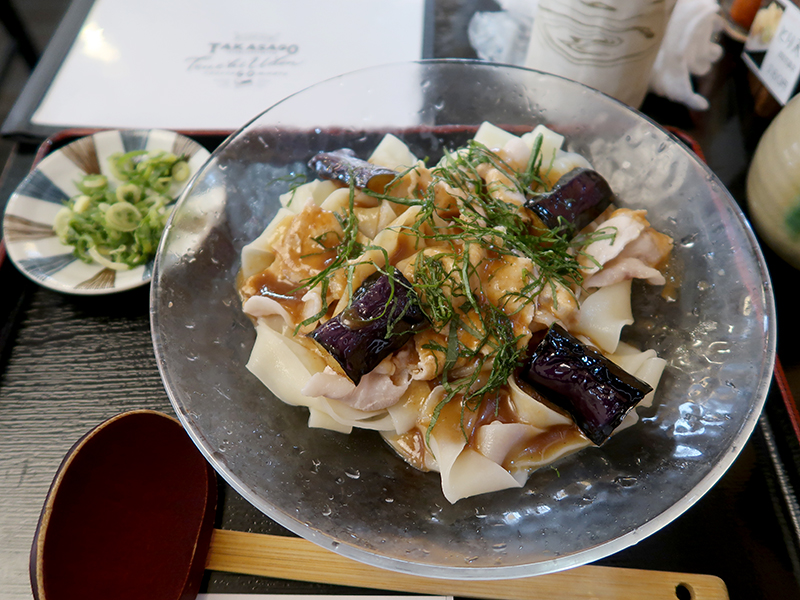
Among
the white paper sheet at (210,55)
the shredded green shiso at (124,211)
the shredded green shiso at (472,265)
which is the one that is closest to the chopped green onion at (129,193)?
the shredded green shiso at (124,211)

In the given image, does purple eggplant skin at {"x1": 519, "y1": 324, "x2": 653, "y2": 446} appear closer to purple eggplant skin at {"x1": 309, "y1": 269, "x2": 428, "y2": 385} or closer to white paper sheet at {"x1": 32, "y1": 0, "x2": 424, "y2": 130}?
purple eggplant skin at {"x1": 309, "y1": 269, "x2": 428, "y2": 385}

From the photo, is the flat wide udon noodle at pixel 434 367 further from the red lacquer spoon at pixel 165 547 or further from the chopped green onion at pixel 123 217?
the chopped green onion at pixel 123 217

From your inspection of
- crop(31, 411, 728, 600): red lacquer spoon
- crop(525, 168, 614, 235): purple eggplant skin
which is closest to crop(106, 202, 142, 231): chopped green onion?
crop(31, 411, 728, 600): red lacquer spoon

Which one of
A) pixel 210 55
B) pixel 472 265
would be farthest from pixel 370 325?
pixel 210 55

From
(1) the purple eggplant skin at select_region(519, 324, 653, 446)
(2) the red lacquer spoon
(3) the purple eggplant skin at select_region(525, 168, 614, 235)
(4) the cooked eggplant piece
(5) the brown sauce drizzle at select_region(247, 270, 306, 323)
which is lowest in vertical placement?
(2) the red lacquer spoon

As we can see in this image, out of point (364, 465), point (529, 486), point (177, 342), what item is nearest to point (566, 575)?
point (529, 486)

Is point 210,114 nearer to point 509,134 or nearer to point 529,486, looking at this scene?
point 509,134

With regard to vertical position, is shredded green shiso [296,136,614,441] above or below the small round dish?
above
